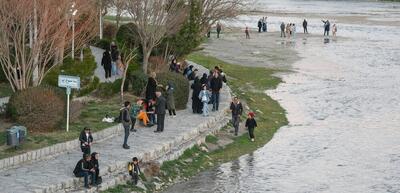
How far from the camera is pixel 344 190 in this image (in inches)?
867

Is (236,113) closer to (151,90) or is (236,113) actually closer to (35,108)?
(151,90)

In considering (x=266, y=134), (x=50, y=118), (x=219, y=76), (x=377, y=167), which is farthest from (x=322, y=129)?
(x=50, y=118)

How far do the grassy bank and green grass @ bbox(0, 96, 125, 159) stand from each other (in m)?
2.85

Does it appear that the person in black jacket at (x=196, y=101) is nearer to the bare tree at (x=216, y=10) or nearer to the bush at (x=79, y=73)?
the bush at (x=79, y=73)

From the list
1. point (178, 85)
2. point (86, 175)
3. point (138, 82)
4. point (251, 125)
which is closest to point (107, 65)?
point (138, 82)

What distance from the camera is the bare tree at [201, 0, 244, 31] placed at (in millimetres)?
48438

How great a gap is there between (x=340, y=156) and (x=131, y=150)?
7.17 metres

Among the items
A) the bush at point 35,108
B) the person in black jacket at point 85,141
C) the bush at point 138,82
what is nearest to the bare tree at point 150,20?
the bush at point 138,82

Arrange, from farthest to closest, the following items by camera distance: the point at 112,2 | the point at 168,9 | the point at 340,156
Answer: the point at 112,2
the point at 168,9
the point at 340,156

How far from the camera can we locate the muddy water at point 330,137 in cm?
2283

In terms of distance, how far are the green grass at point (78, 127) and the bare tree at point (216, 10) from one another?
726 inches

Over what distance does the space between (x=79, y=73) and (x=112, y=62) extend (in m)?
5.01

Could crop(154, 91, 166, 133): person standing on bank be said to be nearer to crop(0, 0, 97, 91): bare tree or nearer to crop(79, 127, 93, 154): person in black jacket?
crop(0, 0, 97, 91): bare tree

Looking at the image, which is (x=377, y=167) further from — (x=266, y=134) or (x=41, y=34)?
(x=41, y=34)
